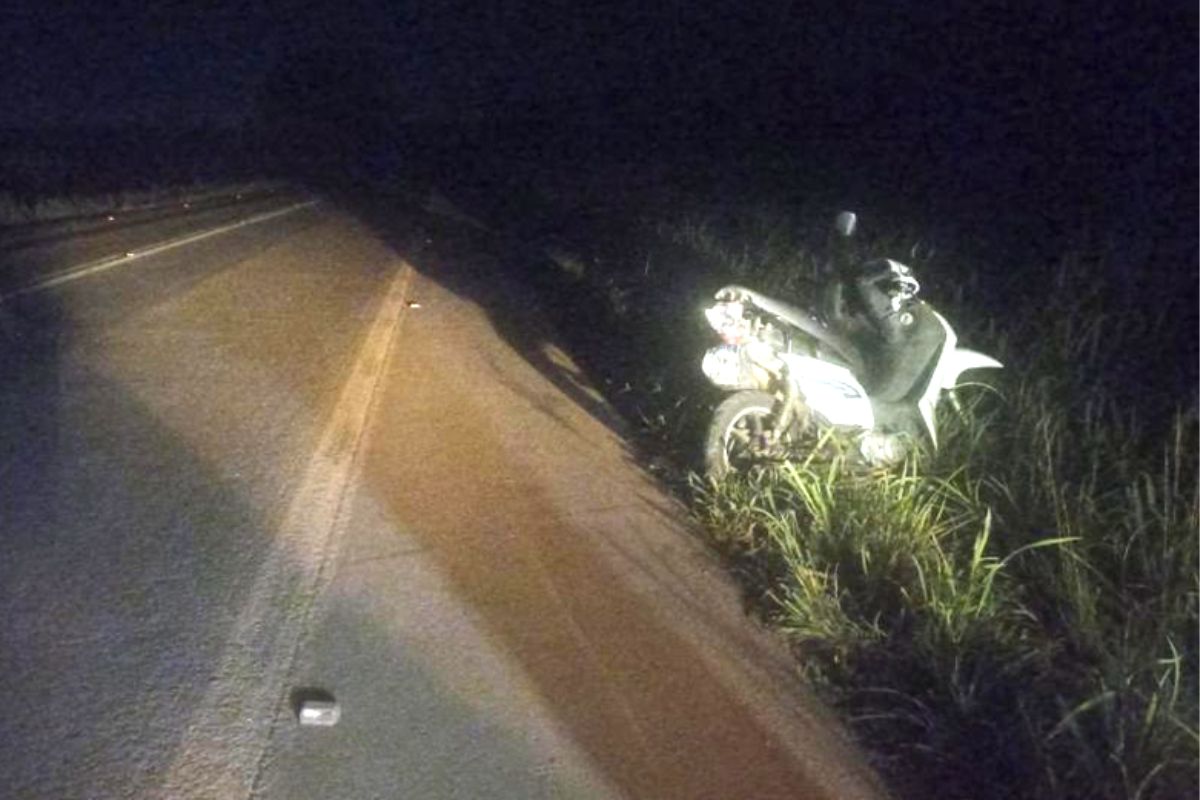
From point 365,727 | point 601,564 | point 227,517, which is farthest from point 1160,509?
point 227,517

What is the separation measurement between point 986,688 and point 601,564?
2.39m

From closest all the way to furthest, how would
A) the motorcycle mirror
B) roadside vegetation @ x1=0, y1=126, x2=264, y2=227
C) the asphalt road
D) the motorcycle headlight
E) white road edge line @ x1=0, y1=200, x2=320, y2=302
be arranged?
1. the asphalt road
2. the motorcycle mirror
3. the motorcycle headlight
4. white road edge line @ x1=0, y1=200, x2=320, y2=302
5. roadside vegetation @ x1=0, y1=126, x2=264, y2=227

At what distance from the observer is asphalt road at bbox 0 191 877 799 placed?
225 inches

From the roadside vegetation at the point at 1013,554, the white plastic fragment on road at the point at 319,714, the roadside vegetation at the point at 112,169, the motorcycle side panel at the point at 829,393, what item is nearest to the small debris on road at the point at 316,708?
the white plastic fragment on road at the point at 319,714

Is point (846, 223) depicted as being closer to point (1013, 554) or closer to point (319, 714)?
point (1013, 554)

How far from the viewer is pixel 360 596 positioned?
292 inches

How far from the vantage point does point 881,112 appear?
23.0 meters

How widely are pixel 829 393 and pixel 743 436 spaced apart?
0.57 metres

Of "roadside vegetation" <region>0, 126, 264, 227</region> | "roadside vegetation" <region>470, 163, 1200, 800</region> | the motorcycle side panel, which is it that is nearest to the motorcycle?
the motorcycle side panel

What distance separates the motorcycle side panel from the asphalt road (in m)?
1.05

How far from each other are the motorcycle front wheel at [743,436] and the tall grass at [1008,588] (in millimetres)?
156

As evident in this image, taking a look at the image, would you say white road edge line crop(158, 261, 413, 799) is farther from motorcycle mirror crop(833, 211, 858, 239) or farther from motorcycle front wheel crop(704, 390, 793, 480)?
motorcycle mirror crop(833, 211, 858, 239)

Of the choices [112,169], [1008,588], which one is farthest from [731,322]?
[112,169]

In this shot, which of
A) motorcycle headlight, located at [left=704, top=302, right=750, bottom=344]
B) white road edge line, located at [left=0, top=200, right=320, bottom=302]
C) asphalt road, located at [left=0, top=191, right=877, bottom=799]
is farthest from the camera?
white road edge line, located at [left=0, top=200, right=320, bottom=302]
